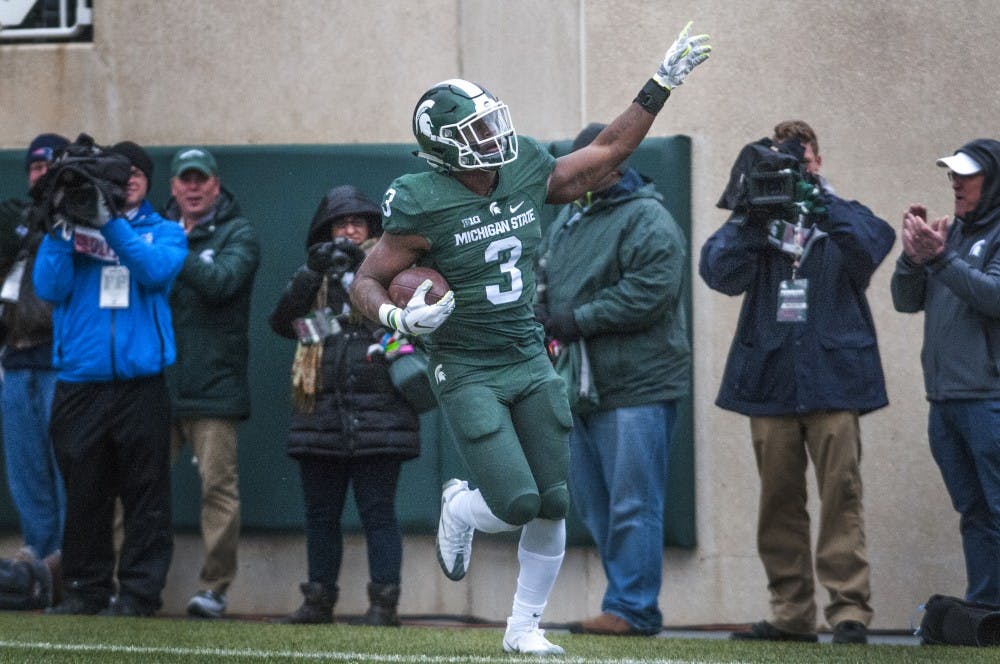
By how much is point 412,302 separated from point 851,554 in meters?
2.61

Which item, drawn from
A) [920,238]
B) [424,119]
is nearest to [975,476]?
[920,238]

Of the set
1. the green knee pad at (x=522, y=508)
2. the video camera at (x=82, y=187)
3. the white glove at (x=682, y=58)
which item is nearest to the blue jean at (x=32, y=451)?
the video camera at (x=82, y=187)

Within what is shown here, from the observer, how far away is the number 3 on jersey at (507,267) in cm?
609

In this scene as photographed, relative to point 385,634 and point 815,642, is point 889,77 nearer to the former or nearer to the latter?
point 815,642

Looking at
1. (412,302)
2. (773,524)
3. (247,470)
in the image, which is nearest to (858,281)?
(773,524)

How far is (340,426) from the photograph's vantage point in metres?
7.98

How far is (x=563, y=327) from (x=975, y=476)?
187 centimetres

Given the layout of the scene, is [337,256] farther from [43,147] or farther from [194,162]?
[43,147]

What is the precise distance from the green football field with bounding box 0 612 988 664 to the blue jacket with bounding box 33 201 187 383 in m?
1.25

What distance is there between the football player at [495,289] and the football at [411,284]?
65 millimetres

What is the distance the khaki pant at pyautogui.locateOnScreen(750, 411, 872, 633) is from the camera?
24.2 ft

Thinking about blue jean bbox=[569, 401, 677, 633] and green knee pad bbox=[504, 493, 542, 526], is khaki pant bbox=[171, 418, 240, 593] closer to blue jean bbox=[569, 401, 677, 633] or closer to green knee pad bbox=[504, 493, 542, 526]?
blue jean bbox=[569, 401, 677, 633]

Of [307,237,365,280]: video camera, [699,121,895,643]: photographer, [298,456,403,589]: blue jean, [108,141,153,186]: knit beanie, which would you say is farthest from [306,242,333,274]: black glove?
[699,121,895,643]: photographer

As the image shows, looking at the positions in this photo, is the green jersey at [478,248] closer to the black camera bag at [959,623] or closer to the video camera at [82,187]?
the black camera bag at [959,623]
